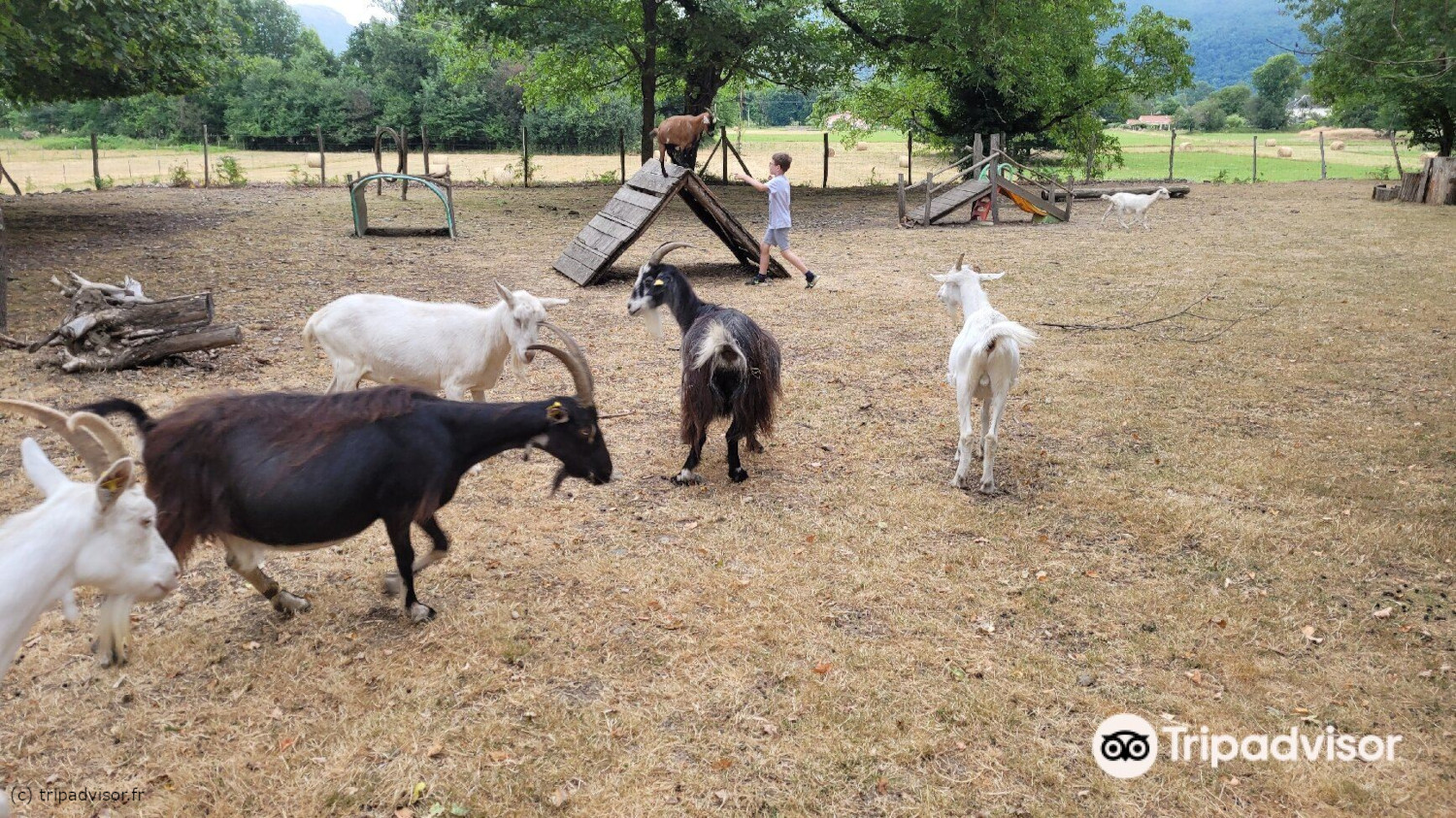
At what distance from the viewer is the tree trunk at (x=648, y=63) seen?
2162cm

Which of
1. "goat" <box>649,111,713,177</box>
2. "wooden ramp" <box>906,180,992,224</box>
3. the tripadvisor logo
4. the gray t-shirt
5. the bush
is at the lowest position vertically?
the tripadvisor logo

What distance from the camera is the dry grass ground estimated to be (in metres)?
3.37

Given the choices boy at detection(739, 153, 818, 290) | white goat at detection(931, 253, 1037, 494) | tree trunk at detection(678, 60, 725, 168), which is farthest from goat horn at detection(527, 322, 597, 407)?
tree trunk at detection(678, 60, 725, 168)

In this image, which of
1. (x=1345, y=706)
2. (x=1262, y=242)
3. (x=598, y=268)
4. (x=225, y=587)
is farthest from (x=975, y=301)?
(x=1262, y=242)

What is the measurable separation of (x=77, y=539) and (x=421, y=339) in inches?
128

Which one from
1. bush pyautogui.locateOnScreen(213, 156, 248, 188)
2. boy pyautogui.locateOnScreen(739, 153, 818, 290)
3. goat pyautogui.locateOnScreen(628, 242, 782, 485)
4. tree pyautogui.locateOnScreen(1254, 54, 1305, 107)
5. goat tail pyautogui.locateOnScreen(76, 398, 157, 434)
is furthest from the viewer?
tree pyautogui.locateOnScreen(1254, 54, 1305, 107)

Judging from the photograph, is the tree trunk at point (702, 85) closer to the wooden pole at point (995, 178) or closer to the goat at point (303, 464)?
the wooden pole at point (995, 178)

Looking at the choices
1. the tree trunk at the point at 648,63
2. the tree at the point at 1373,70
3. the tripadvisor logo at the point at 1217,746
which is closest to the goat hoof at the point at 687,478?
the tripadvisor logo at the point at 1217,746

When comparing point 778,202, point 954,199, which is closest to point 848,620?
point 778,202

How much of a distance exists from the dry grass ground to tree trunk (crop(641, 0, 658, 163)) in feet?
48.8

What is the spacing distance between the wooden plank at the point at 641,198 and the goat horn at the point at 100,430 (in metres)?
8.73

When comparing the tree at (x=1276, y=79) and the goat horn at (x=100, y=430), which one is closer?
the goat horn at (x=100, y=430)

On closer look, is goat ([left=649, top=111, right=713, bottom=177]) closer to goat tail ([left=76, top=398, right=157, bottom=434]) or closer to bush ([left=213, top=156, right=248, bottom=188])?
goat tail ([left=76, top=398, right=157, bottom=434])

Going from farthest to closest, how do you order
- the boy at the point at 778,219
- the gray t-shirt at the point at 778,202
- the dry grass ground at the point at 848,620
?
the gray t-shirt at the point at 778,202 → the boy at the point at 778,219 → the dry grass ground at the point at 848,620
